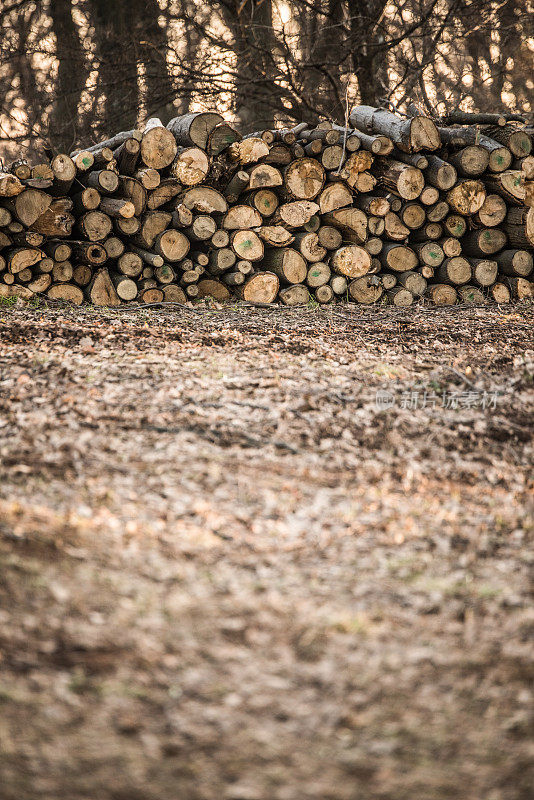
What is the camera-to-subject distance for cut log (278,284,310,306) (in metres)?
6.12

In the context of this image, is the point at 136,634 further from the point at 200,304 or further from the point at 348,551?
the point at 200,304

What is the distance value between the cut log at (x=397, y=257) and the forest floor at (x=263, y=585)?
3.01 m

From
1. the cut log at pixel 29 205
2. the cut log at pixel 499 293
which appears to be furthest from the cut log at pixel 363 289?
the cut log at pixel 29 205

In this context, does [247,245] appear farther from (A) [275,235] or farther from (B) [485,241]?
(B) [485,241]

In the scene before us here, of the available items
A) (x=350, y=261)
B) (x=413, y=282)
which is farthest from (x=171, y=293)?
(x=413, y=282)

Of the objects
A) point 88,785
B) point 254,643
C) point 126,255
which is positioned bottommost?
point 88,785

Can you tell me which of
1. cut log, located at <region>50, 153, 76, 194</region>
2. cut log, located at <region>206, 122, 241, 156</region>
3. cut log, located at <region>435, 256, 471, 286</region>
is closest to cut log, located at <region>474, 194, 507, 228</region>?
cut log, located at <region>435, 256, 471, 286</region>

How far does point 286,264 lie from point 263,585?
181 inches

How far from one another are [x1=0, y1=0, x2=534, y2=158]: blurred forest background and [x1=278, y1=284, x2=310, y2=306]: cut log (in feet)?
13.4

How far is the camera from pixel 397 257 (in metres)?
6.34

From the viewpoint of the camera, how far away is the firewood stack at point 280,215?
18.1 feet

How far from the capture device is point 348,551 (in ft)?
6.79

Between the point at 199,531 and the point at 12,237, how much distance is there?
169 inches

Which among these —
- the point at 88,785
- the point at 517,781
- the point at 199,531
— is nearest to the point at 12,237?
the point at 199,531
